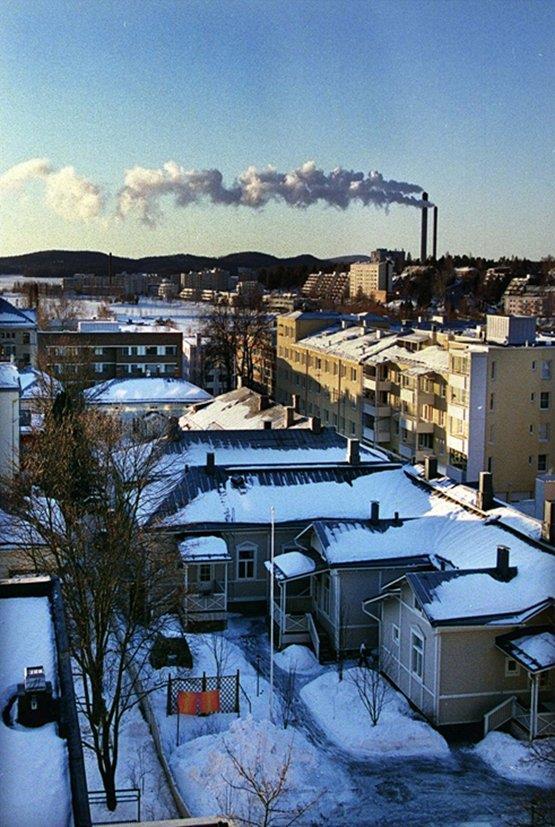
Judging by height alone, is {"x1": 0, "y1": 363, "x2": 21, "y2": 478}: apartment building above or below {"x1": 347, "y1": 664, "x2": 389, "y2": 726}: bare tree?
above

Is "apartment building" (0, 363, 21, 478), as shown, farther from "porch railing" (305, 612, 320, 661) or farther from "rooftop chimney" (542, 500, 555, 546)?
"rooftop chimney" (542, 500, 555, 546)

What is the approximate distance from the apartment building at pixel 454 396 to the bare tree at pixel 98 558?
4.75 m

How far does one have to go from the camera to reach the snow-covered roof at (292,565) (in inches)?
208

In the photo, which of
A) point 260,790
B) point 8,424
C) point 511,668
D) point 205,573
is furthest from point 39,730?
point 205,573

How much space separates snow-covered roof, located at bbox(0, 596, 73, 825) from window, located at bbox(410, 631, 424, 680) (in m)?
2.47

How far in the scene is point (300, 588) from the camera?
18.4ft

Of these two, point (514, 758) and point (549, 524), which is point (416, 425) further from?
point (514, 758)

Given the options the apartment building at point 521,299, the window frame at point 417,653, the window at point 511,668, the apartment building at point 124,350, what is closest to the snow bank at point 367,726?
the window frame at point 417,653

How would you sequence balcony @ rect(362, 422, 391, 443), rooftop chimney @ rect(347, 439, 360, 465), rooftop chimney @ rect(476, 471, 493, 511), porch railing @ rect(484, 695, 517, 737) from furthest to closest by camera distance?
balcony @ rect(362, 422, 391, 443)
rooftop chimney @ rect(347, 439, 360, 465)
rooftop chimney @ rect(476, 471, 493, 511)
porch railing @ rect(484, 695, 517, 737)

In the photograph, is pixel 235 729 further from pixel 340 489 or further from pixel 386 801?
pixel 340 489

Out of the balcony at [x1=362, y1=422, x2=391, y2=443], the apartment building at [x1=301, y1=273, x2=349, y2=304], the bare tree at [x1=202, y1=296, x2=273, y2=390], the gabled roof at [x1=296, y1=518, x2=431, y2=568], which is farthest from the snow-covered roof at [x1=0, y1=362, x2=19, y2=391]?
the apartment building at [x1=301, y1=273, x2=349, y2=304]

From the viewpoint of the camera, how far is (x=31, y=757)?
5.45 feet

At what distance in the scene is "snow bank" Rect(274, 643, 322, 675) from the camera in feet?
16.1

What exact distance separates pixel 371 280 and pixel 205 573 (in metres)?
24.1
